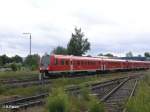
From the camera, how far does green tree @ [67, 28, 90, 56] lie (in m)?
96.0

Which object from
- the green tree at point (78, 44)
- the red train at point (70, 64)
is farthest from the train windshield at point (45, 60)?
the green tree at point (78, 44)

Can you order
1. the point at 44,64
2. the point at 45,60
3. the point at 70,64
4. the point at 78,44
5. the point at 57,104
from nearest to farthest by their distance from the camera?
1. the point at 57,104
2. the point at 44,64
3. the point at 45,60
4. the point at 70,64
5. the point at 78,44

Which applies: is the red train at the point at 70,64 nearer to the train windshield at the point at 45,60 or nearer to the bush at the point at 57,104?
the train windshield at the point at 45,60

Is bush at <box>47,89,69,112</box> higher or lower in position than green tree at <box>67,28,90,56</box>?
lower

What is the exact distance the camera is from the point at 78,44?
328 feet

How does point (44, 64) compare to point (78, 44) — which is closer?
point (44, 64)

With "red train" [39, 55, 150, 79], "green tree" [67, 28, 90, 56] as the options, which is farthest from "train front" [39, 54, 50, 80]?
"green tree" [67, 28, 90, 56]

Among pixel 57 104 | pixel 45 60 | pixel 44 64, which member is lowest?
pixel 57 104

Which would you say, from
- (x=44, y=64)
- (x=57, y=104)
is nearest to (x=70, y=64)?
(x=44, y=64)

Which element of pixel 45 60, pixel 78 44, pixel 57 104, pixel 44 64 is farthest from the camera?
pixel 78 44

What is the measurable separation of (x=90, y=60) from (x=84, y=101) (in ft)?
132

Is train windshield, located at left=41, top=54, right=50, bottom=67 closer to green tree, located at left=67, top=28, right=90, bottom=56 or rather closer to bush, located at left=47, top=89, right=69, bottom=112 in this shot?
bush, located at left=47, top=89, right=69, bottom=112

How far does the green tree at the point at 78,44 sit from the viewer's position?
9599 cm

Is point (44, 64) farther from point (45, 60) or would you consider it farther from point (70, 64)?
point (70, 64)
